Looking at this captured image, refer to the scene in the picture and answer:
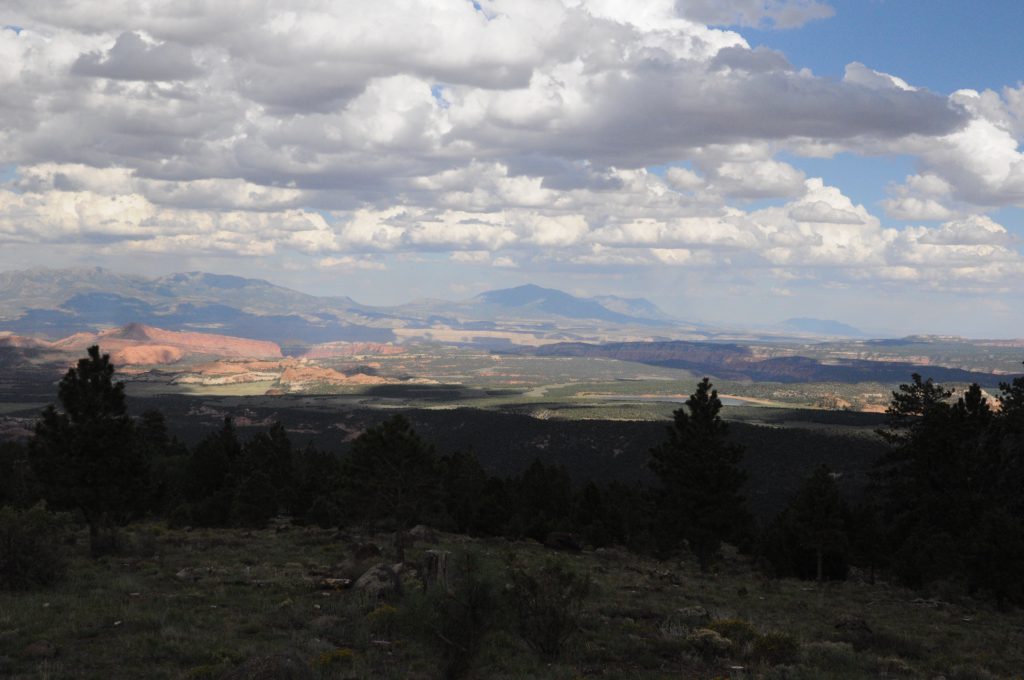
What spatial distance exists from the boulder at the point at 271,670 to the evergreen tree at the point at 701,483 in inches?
1529

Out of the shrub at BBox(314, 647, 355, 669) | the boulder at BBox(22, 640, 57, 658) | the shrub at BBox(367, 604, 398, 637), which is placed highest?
the boulder at BBox(22, 640, 57, 658)

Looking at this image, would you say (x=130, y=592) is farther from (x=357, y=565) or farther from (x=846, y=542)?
Result: (x=846, y=542)

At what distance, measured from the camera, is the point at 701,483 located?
2028 inches

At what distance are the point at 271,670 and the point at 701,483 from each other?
40943mm

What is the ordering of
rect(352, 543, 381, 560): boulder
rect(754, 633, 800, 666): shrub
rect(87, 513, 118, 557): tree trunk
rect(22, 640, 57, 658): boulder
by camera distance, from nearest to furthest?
rect(22, 640, 57, 658): boulder < rect(754, 633, 800, 666): shrub < rect(87, 513, 118, 557): tree trunk < rect(352, 543, 381, 560): boulder

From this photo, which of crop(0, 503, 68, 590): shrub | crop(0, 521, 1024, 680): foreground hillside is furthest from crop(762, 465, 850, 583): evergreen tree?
crop(0, 503, 68, 590): shrub

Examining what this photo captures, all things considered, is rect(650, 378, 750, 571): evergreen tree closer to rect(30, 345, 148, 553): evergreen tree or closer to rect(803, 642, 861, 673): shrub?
rect(803, 642, 861, 673): shrub

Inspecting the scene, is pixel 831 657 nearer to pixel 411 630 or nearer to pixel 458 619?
pixel 458 619

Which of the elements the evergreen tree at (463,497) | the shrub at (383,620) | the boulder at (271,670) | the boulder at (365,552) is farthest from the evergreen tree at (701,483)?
the boulder at (271,670)

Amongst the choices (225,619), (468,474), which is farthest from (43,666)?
(468,474)

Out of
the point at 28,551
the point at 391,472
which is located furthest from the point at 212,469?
the point at 28,551

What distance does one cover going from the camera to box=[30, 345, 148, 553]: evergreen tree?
124 feet

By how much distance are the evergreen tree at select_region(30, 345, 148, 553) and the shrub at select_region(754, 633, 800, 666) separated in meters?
31.4

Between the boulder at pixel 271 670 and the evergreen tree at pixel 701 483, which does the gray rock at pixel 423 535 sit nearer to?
the evergreen tree at pixel 701 483
